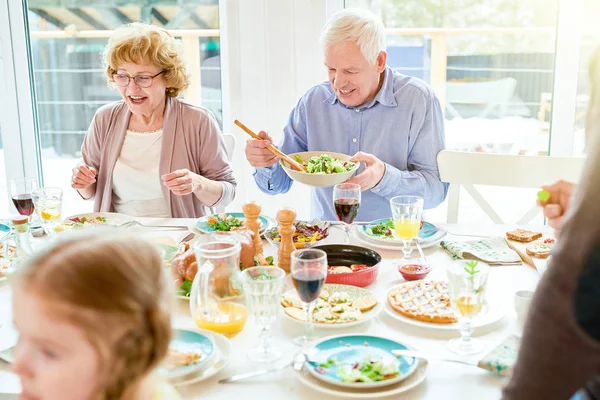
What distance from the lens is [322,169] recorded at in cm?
211

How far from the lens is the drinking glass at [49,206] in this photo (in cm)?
193

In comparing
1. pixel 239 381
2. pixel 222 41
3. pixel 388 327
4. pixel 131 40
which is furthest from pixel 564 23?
pixel 239 381

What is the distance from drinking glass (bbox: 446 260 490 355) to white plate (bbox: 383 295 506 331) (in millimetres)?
62

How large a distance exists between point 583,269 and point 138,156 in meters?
2.11

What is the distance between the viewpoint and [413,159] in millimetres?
2525

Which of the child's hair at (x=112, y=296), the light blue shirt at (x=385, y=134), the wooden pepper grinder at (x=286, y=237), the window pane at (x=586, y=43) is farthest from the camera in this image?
the window pane at (x=586, y=43)

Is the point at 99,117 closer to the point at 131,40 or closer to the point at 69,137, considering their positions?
the point at 131,40

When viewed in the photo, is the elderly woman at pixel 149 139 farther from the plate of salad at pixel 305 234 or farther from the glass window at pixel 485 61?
the glass window at pixel 485 61

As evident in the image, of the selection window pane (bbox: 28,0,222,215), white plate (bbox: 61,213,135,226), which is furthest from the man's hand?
window pane (bbox: 28,0,222,215)

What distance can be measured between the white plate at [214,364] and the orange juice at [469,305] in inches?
17.7

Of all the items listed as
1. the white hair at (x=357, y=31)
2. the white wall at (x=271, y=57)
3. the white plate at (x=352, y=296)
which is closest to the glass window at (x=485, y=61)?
the white wall at (x=271, y=57)

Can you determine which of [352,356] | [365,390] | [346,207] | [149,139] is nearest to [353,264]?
[346,207]

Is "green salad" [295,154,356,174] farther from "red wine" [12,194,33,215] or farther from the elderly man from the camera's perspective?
"red wine" [12,194,33,215]

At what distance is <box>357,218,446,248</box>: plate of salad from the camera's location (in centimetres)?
190
